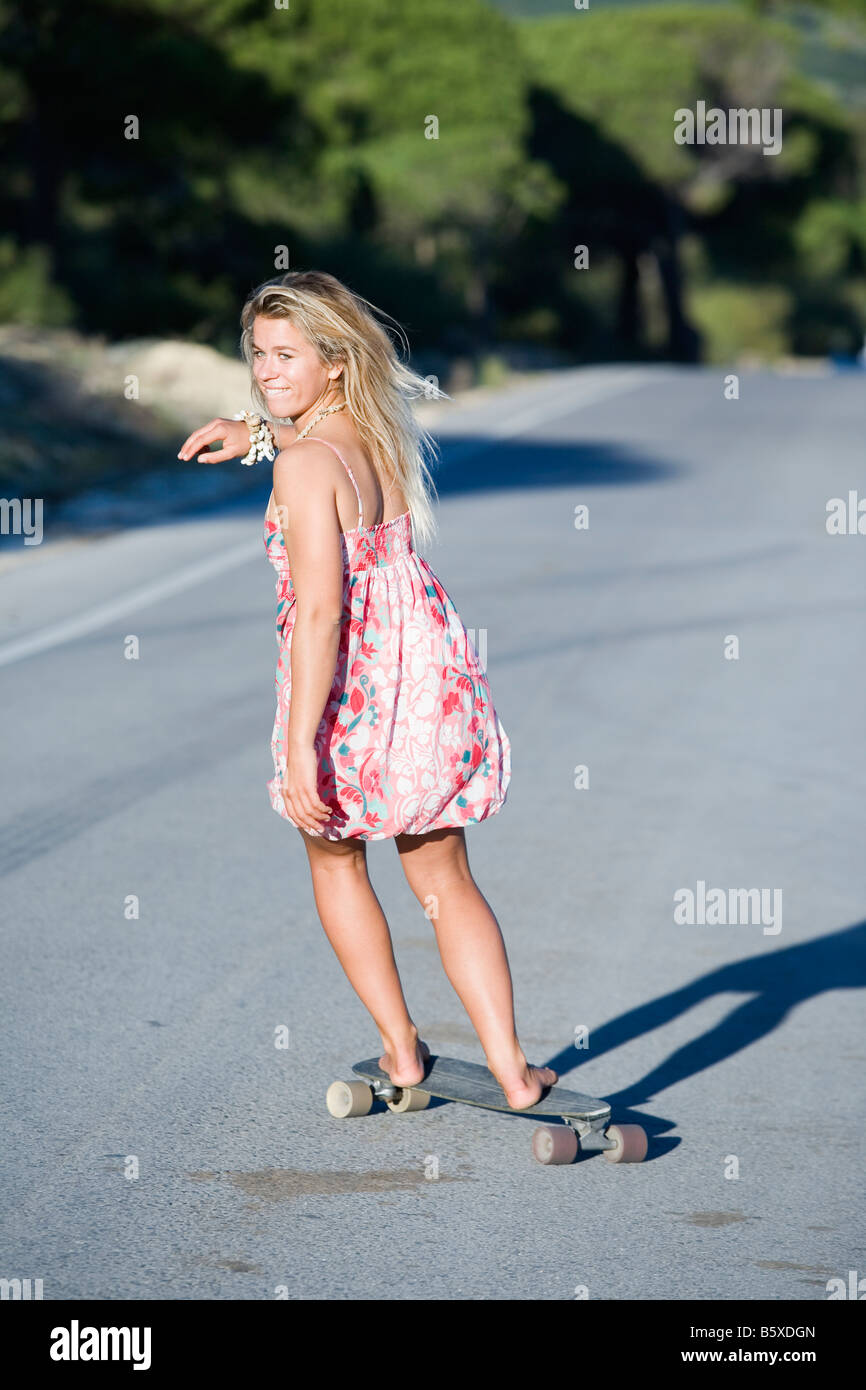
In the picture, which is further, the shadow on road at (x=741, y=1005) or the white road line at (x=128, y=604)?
the white road line at (x=128, y=604)

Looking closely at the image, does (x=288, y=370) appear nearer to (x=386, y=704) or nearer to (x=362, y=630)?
(x=362, y=630)

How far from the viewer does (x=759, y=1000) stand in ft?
17.0

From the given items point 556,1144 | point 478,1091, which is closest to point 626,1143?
point 556,1144

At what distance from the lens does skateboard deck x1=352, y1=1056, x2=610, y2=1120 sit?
13.2 feet

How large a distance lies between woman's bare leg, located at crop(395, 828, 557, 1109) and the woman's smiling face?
38.4 inches

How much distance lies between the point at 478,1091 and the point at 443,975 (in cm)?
115

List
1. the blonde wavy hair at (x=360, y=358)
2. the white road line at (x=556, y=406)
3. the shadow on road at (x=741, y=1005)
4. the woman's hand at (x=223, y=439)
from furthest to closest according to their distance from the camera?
1. the white road line at (x=556, y=406)
2. the shadow on road at (x=741, y=1005)
3. the woman's hand at (x=223, y=439)
4. the blonde wavy hair at (x=360, y=358)

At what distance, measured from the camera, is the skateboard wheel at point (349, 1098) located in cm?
420

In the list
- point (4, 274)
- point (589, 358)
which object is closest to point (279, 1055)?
point (4, 274)

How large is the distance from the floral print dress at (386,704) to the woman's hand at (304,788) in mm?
81

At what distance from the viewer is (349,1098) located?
420 centimetres

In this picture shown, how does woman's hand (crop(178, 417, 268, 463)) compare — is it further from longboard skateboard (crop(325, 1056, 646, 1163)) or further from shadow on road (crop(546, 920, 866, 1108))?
shadow on road (crop(546, 920, 866, 1108))

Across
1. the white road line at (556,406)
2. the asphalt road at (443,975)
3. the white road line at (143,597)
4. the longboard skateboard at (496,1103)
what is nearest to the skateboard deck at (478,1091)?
the longboard skateboard at (496,1103)

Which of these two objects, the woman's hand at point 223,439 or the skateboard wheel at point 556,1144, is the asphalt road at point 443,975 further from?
the woman's hand at point 223,439
